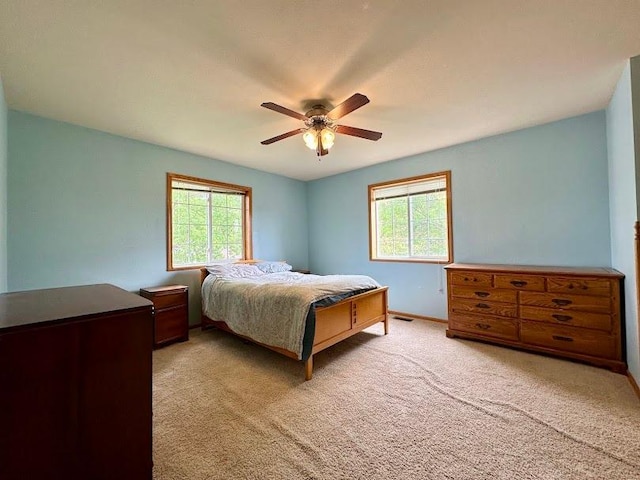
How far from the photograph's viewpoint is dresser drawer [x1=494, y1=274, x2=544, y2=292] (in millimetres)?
2740

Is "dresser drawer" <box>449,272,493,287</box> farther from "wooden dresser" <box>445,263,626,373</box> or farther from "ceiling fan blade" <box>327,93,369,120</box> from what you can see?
"ceiling fan blade" <box>327,93,369,120</box>

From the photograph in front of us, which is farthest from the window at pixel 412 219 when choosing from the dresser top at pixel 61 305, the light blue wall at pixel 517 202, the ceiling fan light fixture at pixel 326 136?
the dresser top at pixel 61 305

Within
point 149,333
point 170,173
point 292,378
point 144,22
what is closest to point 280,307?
point 292,378

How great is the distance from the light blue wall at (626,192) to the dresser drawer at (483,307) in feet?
2.71

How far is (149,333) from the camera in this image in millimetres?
1097

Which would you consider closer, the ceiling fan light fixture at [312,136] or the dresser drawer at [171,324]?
the ceiling fan light fixture at [312,136]

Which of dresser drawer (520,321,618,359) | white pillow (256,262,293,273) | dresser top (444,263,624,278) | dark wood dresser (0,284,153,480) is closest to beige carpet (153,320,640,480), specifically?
dresser drawer (520,321,618,359)

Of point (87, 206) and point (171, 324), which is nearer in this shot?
point (87, 206)

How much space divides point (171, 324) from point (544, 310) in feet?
13.2

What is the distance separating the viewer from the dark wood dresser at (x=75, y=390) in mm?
845

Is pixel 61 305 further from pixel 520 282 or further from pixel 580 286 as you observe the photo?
pixel 580 286

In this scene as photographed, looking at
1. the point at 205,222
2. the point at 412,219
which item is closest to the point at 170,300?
the point at 205,222

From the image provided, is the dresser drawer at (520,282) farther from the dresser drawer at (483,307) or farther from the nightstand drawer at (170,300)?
the nightstand drawer at (170,300)

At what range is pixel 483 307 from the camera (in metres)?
3.07
